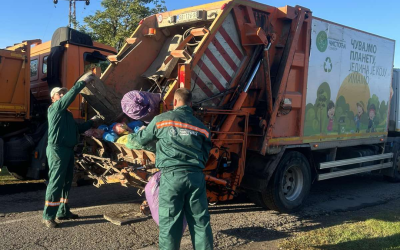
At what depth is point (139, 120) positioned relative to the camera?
4941mm

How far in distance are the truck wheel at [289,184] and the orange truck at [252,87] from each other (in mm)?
16

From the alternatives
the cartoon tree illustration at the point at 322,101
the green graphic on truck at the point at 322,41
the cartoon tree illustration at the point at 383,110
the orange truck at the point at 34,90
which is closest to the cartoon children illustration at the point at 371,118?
the cartoon tree illustration at the point at 383,110

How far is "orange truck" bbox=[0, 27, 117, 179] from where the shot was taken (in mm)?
6312

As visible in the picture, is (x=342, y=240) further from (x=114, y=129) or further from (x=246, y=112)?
(x=114, y=129)

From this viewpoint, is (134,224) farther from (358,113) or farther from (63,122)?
(358,113)

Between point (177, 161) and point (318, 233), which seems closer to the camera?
point (177, 161)

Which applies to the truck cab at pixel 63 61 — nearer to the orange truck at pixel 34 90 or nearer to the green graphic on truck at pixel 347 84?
the orange truck at pixel 34 90

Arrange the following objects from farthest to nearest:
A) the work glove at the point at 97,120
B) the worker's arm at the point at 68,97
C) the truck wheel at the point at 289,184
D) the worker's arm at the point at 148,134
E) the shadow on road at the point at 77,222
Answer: the truck wheel at the point at 289,184 → the work glove at the point at 97,120 → the shadow on road at the point at 77,222 → the worker's arm at the point at 68,97 → the worker's arm at the point at 148,134

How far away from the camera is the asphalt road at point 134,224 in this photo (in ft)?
14.1

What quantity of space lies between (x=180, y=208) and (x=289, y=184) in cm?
317

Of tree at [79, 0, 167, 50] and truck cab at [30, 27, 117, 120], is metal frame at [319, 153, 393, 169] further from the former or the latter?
tree at [79, 0, 167, 50]

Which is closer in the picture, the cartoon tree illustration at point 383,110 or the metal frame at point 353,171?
the metal frame at point 353,171

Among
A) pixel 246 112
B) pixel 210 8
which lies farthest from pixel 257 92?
pixel 210 8

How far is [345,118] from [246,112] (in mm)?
2446
